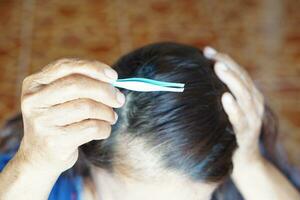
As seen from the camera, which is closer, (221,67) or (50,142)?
(50,142)

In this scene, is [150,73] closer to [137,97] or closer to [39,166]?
[137,97]

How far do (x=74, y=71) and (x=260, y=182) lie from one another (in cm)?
54

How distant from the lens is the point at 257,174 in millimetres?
921

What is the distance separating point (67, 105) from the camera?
21.4 inches

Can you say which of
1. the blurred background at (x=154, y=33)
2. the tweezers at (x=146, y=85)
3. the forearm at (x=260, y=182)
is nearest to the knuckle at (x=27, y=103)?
the tweezers at (x=146, y=85)

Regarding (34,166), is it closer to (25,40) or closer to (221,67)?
(221,67)

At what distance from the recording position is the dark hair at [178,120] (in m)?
0.71

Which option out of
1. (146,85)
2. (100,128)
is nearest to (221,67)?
(146,85)

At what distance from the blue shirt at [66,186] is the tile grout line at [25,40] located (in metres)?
1.03

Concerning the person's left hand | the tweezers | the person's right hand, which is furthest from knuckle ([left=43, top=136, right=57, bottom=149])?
the person's left hand

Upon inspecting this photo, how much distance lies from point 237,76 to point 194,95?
0.35ft

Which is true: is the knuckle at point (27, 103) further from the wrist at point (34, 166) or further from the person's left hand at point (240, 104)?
the person's left hand at point (240, 104)

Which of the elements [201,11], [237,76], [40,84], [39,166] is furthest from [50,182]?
[201,11]

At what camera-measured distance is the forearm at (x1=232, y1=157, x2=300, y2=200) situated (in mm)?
911
